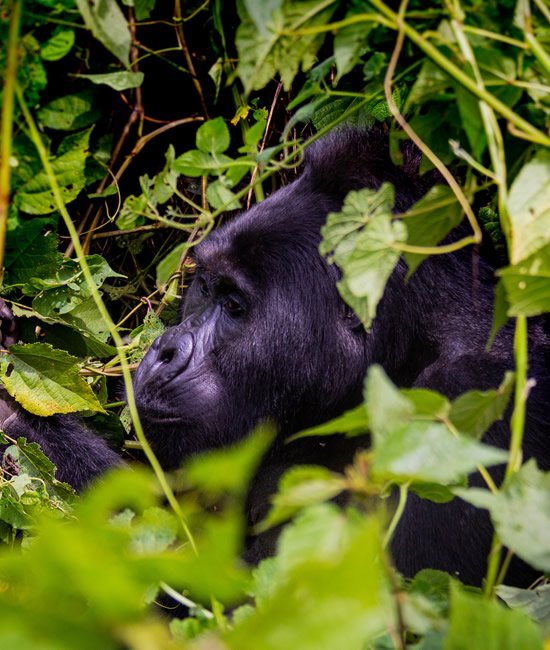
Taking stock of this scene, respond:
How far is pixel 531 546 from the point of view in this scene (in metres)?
0.81

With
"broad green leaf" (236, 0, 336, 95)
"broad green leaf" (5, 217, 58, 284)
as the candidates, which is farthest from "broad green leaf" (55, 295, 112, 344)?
"broad green leaf" (236, 0, 336, 95)

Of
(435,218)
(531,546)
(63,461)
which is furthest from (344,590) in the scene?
(63,461)

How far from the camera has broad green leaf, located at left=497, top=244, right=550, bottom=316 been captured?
100 centimetres

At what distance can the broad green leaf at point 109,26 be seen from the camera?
1.12 m

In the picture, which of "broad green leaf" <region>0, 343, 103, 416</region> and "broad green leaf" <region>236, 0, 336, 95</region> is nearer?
"broad green leaf" <region>236, 0, 336, 95</region>

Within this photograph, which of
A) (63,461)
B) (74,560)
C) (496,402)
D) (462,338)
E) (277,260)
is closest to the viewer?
(74,560)

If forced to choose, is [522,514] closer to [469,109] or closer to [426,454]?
[426,454]

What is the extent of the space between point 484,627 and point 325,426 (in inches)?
11.6

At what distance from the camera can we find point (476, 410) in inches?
38.8

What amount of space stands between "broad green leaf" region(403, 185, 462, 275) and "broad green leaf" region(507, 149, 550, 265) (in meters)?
0.16

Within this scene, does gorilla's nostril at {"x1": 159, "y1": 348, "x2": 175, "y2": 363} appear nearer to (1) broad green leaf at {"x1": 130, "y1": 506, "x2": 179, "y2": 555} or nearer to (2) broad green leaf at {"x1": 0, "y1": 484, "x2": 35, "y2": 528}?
(2) broad green leaf at {"x1": 0, "y1": 484, "x2": 35, "y2": 528}

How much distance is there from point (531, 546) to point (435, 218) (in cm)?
56

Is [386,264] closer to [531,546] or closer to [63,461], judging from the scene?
[531,546]

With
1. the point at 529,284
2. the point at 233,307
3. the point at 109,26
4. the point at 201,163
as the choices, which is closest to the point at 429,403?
the point at 529,284
